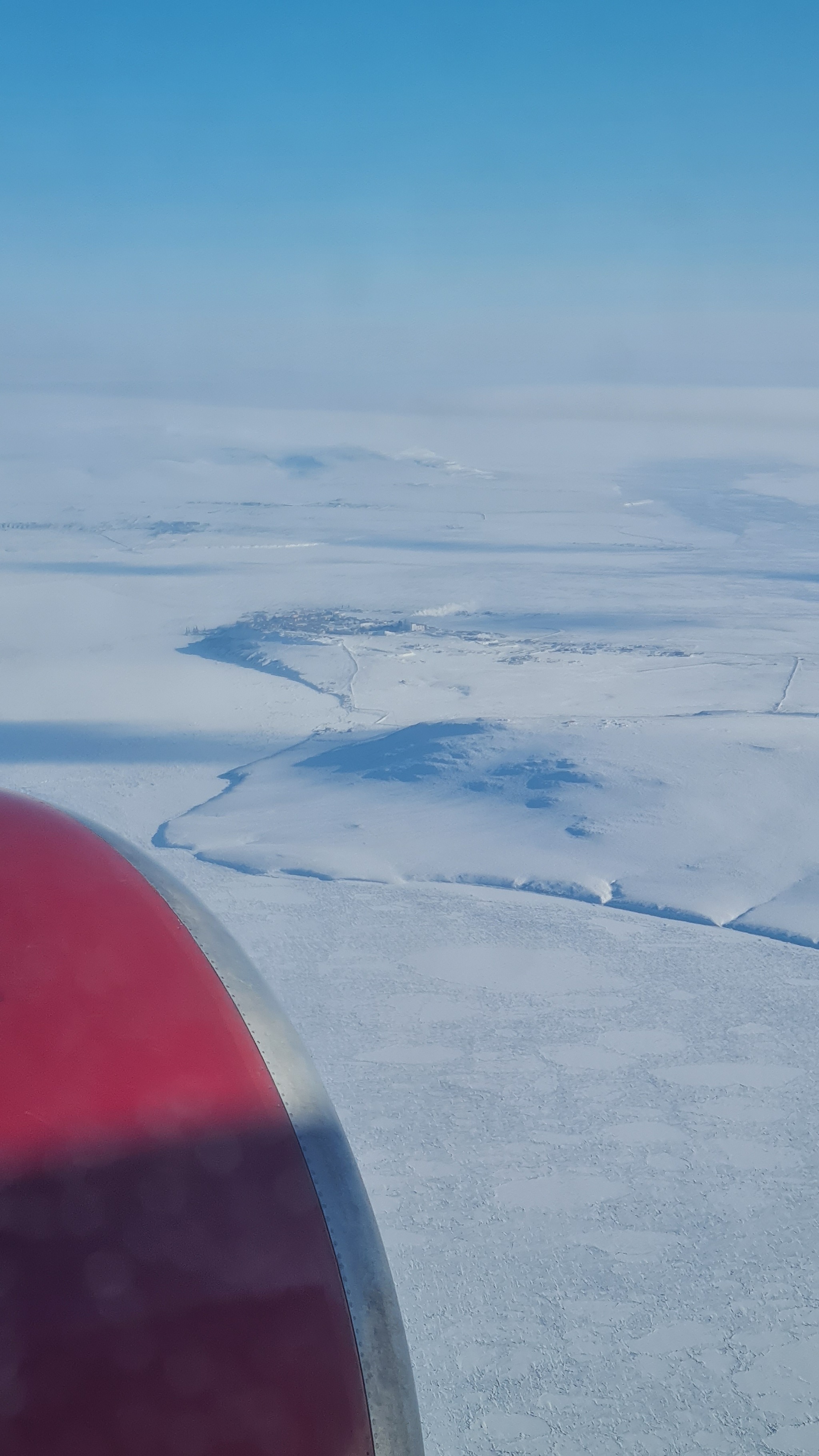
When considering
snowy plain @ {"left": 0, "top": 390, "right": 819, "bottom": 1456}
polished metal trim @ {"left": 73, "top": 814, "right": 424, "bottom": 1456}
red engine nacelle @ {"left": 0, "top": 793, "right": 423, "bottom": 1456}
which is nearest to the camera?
red engine nacelle @ {"left": 0, "top": 793, "right": 423, "bottom": 1456}

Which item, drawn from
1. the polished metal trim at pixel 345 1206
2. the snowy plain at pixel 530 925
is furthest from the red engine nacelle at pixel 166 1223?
the snowy plain at pixel 530 925

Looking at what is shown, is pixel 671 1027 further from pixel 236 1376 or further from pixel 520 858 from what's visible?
pixel 236 1376

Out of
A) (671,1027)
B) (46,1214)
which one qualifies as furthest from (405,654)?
(46,1214)

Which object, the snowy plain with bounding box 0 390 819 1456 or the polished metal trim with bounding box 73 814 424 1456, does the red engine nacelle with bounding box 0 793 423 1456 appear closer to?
the polished metal trim with bounding box 73 814 424 1456

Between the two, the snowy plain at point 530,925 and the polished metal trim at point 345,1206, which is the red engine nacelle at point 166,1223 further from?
the snowy plain at point 530,925

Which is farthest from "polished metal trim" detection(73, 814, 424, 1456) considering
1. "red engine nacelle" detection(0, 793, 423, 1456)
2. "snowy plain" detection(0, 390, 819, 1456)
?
"snowy plain" detection(0, 390, 819, 1456)

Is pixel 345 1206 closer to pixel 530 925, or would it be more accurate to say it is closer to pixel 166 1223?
pixel 166 1223

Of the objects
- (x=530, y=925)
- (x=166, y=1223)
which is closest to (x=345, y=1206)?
(x=166, y=1223)
